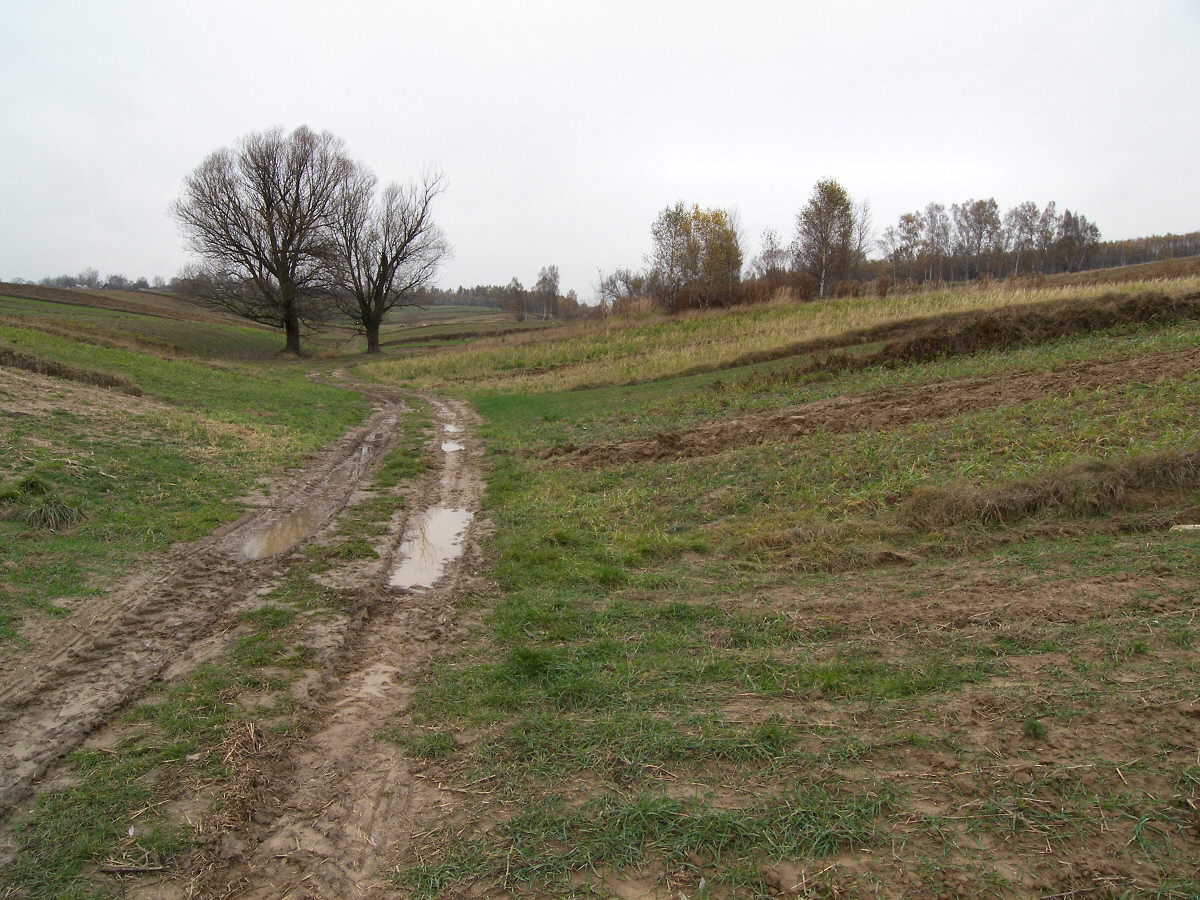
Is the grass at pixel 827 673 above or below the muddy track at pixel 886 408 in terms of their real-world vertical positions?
below

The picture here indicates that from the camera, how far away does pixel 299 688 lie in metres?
4.49

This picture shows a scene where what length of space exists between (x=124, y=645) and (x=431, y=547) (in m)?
3.40

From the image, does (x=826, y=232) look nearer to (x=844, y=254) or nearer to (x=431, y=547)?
(x=844, y=254)

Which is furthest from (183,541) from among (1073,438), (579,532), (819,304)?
(819,304)

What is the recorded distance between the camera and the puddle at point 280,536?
727cm

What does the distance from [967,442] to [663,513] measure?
4240 millimetres

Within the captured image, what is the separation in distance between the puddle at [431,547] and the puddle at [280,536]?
1282mm

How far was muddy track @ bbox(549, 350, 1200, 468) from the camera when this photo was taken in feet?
33.9

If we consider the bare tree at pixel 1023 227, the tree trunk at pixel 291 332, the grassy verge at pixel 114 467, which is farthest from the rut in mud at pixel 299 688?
the bare tree at pixel 1023 227

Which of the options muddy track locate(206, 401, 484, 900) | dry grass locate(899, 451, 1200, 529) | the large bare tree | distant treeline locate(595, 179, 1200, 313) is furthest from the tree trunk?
dry grass locate(899, 451, 1200, 529)

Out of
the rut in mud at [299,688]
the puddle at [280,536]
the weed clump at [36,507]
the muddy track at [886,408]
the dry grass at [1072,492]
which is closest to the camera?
the rut in mud at [299,688]

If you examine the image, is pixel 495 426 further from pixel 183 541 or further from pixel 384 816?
pixel 384 816

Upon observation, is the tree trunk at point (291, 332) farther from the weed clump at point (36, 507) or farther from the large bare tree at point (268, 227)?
the weed clump at point (36, 507)

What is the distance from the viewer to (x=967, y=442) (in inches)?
351
